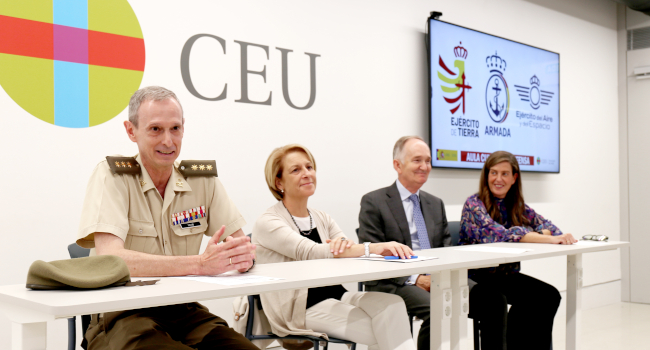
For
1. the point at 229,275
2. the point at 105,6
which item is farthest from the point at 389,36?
the point at 229,275

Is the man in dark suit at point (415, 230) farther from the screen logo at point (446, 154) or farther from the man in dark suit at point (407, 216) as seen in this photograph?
the screen logo at point (446, 154)

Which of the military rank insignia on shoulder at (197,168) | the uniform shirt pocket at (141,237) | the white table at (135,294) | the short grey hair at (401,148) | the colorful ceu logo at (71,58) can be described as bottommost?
the white table at (135,294)

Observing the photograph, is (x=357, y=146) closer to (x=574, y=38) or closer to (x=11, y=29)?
(x=11, y=29)

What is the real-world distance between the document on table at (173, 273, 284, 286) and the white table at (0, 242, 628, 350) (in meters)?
0.04

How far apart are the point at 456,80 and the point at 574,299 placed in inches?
75.6

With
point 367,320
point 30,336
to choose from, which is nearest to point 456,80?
point 367,320

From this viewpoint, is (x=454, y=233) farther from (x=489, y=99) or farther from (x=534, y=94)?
(x=534, y=94)

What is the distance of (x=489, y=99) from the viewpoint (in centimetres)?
459

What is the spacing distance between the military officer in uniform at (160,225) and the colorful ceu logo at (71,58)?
0.92 meters

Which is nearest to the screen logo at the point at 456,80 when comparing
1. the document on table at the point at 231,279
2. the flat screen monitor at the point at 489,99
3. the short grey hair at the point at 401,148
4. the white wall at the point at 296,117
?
the flat screen monitor at the point at 489,99

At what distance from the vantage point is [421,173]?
295 cm

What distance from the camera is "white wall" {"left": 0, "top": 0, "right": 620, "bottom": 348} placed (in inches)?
103

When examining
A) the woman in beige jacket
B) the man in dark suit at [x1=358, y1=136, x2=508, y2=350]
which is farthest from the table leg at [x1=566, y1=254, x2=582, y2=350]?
the woman in beige jacket

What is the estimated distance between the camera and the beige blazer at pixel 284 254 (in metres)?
2.20
